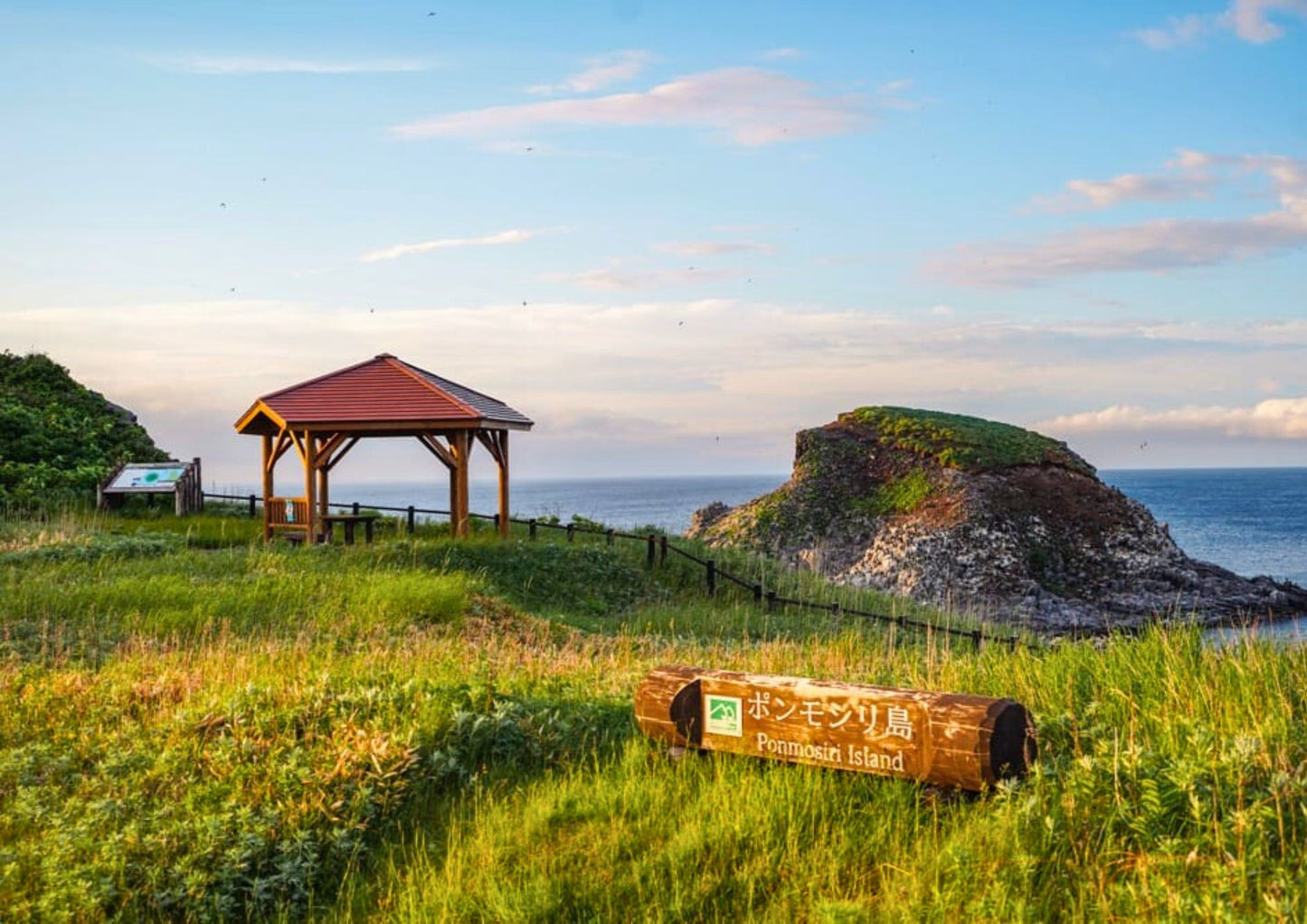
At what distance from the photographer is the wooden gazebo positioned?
27.3 meters

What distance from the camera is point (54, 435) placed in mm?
40000

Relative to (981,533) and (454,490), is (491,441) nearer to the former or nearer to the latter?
(454,490)

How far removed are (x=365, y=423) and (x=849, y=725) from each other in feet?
71.4

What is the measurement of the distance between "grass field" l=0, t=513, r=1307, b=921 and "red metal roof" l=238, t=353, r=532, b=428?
1479cm

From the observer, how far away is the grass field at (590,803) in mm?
6180

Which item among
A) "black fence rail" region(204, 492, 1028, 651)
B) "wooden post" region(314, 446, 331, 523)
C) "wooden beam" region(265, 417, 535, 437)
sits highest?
"wooden beam" region(265, 417, 535, 437)

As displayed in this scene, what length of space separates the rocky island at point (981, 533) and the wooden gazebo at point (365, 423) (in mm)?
12286

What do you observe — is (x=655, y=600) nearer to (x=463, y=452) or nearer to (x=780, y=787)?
(x=463, y=452)

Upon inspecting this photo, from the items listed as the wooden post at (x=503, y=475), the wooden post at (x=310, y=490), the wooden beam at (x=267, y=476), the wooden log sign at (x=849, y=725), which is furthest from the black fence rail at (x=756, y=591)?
the wooden log sign at (x=849, y=725)

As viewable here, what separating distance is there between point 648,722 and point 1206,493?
494ft

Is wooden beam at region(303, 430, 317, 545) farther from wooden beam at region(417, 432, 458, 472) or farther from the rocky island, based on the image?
the rocky island

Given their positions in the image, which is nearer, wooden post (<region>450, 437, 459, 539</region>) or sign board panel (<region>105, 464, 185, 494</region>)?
wooden post (<region>450, 437, 459, 539</region>)

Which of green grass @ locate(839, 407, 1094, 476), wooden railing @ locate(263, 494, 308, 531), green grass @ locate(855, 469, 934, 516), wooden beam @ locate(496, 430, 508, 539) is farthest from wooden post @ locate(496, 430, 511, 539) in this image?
green grass @ locate(839, 407, 1094, 476)

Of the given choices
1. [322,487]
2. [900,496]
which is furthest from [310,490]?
[900,496]
